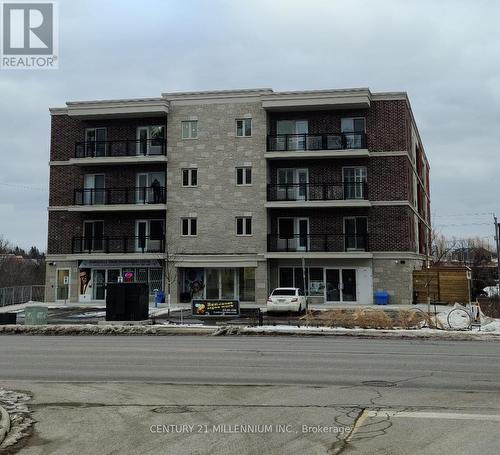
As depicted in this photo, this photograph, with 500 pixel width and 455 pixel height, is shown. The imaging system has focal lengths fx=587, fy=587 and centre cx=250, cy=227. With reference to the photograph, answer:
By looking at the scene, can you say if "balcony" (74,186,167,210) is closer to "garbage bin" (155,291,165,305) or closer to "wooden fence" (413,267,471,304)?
"garbage bin" (155,291,165,305)

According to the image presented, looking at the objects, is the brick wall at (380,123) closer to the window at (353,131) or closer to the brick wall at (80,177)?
the window at (353,131)

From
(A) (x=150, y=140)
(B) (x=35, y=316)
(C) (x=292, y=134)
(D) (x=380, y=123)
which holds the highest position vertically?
(D) (x=380, y=123)

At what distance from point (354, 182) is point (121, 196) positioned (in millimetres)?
16045

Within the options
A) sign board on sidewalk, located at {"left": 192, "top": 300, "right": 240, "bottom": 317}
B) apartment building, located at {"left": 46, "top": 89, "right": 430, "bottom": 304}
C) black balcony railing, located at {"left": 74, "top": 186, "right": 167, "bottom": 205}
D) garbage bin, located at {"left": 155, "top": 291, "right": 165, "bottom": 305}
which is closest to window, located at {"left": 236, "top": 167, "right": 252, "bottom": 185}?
apartment building, located at {"left": 46, "top": 89, "right": 430, "bottom": 304}

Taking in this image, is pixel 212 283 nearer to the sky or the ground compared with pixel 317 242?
nearer to the ground

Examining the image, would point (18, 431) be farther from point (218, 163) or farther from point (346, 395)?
point (218, 163)

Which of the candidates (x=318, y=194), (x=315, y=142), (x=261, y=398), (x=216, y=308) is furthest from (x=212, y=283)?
(x=261, y=398)

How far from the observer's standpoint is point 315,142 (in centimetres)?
3872

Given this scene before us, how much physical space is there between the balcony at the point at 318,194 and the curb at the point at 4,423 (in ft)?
98.7

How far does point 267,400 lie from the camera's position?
9664 millimetres

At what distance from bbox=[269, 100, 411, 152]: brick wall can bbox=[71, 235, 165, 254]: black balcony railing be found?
515 inches

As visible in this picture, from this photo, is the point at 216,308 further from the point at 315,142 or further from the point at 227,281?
the point at 315,142

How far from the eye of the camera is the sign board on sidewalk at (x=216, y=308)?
2803 centimetres

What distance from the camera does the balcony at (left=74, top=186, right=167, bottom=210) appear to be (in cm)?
4031
